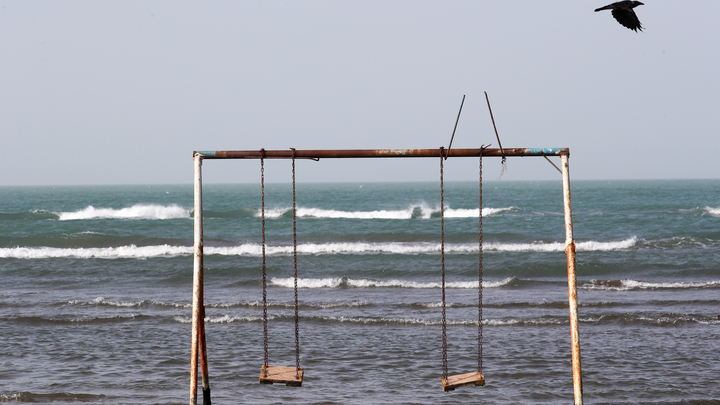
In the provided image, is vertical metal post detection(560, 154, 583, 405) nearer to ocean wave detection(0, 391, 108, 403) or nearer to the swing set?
the swing set

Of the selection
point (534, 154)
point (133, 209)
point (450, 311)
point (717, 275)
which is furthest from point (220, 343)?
point (133, 209)

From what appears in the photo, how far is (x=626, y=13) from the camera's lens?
6.88m

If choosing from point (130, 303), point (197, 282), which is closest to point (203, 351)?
point (197, 282)

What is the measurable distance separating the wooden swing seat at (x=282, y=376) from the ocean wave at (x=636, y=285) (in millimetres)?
12027

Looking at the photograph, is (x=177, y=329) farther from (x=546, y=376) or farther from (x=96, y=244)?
(x=96, y=244)

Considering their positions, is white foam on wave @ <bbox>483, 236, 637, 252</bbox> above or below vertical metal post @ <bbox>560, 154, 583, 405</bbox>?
below

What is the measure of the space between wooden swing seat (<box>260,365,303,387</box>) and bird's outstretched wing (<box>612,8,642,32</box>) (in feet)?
17.2

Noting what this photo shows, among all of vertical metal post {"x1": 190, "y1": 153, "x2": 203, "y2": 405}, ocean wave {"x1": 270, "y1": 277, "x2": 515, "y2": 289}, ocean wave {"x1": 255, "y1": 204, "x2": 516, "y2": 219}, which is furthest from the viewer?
ocean wave {"x1": 255, "y1": 204, "x2": 516, "y2": 219}

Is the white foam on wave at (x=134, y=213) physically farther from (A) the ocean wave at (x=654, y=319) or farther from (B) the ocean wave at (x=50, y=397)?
(B) the ocean wave at (x=50, y=397)

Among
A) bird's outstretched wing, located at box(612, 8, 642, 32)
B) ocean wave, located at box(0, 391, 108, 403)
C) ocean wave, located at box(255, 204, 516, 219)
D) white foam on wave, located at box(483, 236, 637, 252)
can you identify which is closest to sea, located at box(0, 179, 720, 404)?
ocean wave, located at box(0, 391, 108, 403)

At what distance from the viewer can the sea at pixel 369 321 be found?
334 inches

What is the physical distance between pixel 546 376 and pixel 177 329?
697 centimetres

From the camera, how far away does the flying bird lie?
6824mm

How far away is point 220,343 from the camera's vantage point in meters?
11.0
